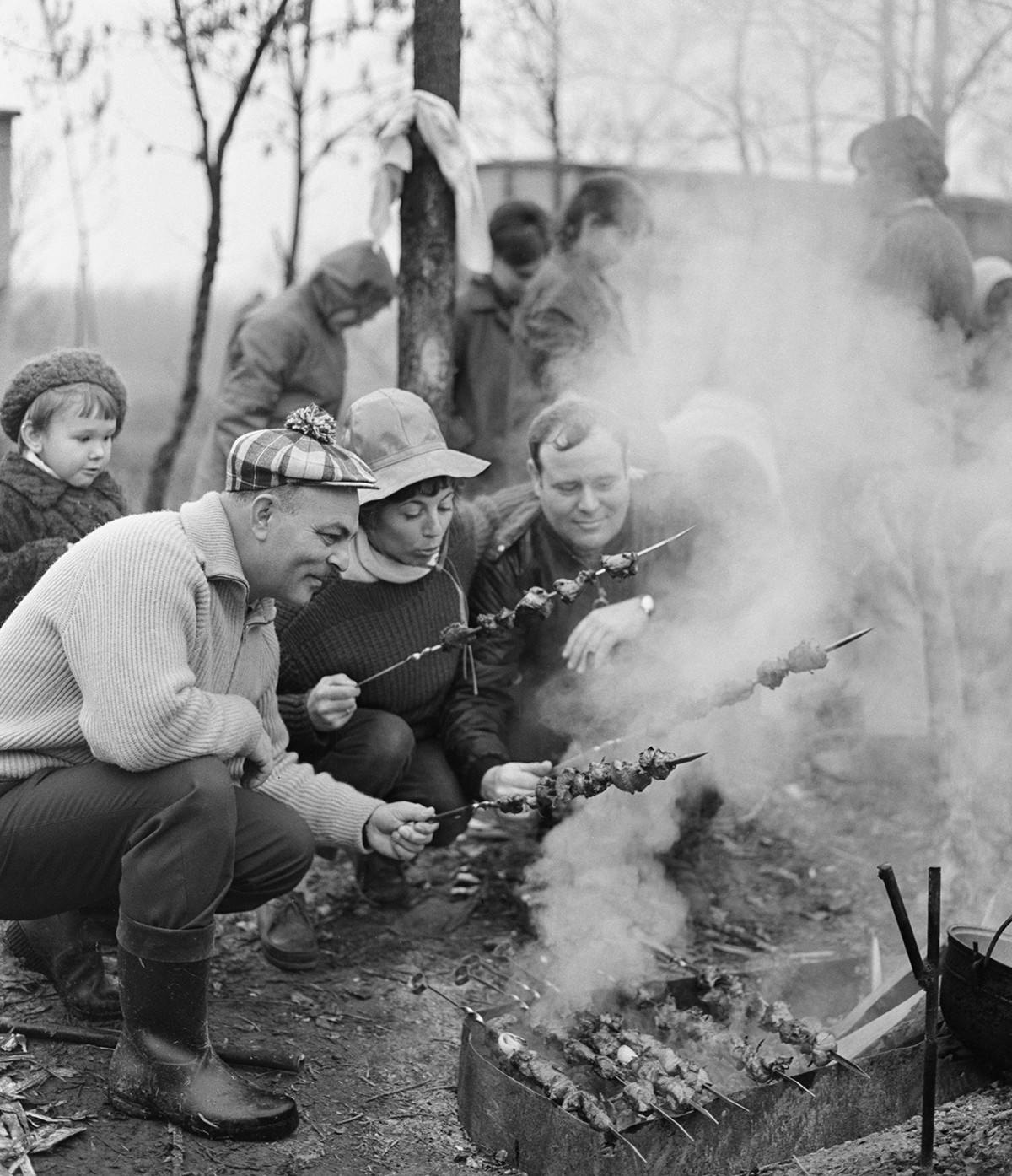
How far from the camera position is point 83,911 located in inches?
147

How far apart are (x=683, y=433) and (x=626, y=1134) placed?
10.7 feet

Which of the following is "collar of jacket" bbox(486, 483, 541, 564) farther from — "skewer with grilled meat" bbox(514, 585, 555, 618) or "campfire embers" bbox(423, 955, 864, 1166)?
"campfire embers" bbox(423, 955, 864, 1166)

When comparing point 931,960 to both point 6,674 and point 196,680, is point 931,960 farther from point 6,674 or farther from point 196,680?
point 6,674

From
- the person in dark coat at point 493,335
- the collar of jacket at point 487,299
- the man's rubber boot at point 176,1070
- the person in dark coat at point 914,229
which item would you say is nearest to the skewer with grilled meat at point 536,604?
the man's rubber boot at point 176,1070

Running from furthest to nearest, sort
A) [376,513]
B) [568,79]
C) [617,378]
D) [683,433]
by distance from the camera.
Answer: [568,79]
[617,378]
[683,433]
[376,513]

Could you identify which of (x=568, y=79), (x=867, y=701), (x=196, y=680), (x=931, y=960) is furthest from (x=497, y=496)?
(x=568, y=79)

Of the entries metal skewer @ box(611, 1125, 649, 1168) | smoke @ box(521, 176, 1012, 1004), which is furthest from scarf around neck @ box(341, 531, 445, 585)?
metal skewer @ box(611, 1125, 649, 1168)

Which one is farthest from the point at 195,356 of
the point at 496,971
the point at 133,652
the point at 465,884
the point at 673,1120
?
the point at 673,1120

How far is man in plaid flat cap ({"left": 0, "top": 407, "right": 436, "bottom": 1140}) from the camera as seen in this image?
10.1ft

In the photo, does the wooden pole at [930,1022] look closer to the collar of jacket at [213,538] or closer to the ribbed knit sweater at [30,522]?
the collar of jacket at [213,538]

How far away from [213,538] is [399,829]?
3.56 ft

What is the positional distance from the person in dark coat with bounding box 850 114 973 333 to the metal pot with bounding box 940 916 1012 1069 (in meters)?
3.56

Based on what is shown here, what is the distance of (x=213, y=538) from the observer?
325 cm

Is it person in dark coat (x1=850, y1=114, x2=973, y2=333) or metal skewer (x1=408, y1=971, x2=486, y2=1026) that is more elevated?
person in dark coat (x1=850, y1=114, x2=973, y2=333)
